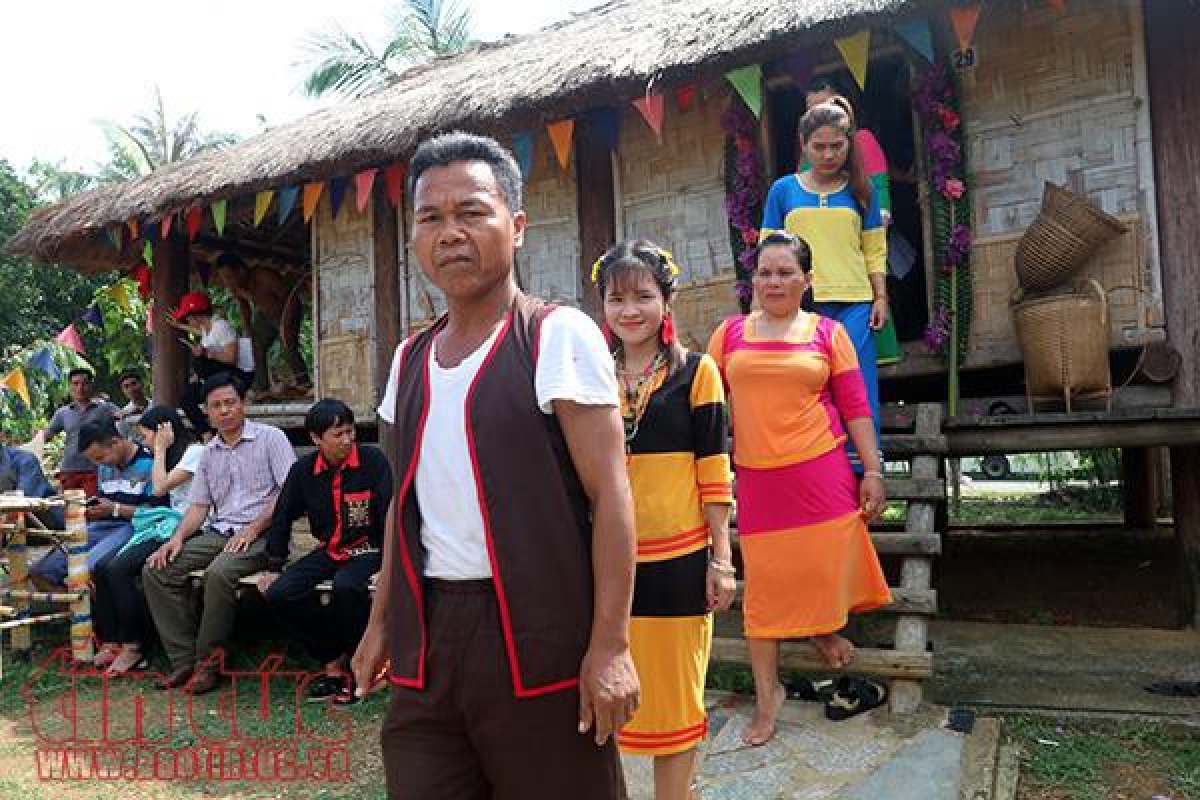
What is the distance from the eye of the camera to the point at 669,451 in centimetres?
254

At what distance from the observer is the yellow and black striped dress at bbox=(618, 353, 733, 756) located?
2408 millimetres

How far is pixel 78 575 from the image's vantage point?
509 centimetres

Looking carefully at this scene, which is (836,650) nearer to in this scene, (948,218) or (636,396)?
(636,396)

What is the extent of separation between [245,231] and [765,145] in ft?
20.8

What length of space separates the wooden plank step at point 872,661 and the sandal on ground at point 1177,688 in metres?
1.05

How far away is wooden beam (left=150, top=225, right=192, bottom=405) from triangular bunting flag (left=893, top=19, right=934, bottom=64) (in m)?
6.72

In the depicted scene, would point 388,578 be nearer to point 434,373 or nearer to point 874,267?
point 434,373

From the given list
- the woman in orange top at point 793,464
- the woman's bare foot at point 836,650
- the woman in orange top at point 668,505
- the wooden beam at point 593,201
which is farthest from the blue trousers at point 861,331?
the wooden beam at point 593,201

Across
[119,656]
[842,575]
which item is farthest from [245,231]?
[842,575]

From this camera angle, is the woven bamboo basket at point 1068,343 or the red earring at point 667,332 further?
the woven bamboo basket at point 1068,343

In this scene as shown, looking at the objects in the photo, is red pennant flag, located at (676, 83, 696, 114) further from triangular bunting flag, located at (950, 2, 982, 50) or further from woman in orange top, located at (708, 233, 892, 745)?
woman in orange top, located at (708, 233, 892, 745)

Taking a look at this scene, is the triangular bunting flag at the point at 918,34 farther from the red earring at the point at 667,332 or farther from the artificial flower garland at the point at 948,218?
the red earring at the point at 667,332

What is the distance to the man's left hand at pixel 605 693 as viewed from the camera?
148 cm

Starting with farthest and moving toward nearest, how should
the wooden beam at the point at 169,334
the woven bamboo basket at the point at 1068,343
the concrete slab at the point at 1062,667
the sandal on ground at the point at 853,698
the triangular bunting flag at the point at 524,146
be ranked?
the wooden beam at the point at 169,334, the triangular bunting flag at the point at 524,146, the woven bamboo basket at the point at 1068,343, the concrete slab at the point at 1062,667, the sandal on ground at the point at 853,698
